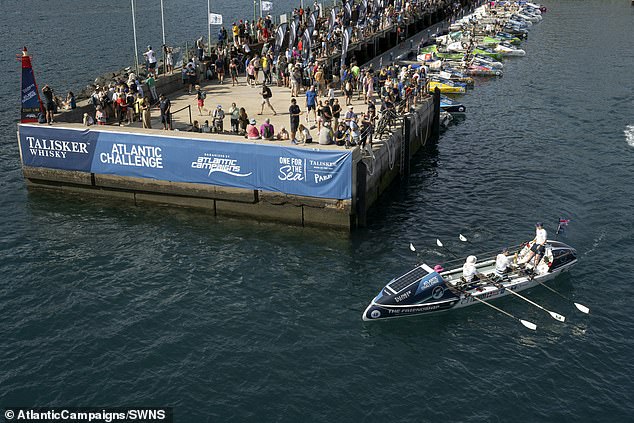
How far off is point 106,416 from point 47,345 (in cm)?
497

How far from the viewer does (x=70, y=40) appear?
8594cm

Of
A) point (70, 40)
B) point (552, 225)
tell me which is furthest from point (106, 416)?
point (70, 40)

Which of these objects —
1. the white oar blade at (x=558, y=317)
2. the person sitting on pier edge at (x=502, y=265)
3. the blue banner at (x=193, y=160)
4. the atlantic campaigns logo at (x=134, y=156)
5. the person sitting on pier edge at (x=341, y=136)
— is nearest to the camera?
the white oar blade at (x=558, y=317)

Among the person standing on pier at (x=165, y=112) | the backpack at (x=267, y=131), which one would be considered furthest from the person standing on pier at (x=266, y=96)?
the backpack at (x=267, y=131)

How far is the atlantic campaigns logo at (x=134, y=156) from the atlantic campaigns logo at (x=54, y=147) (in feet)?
4.26

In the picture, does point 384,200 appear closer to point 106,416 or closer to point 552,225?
point 552,225

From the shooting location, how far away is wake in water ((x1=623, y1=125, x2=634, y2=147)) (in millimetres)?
49906

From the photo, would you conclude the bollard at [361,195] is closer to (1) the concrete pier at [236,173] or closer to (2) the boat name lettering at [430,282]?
(1) the concrete pier at [236,173]

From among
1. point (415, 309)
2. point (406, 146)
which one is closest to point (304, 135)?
point (406, 146)

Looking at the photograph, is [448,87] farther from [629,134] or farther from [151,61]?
[151,61]

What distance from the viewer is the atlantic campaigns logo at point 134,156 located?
36.1 metres

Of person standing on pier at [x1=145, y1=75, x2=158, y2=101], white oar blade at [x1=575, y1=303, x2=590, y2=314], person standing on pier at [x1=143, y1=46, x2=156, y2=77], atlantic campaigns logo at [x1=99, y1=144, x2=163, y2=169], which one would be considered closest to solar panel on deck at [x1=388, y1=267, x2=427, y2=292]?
white oar blade at [x1=575, y1=303, x2=590, y2=314]

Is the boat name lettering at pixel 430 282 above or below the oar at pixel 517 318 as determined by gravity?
above

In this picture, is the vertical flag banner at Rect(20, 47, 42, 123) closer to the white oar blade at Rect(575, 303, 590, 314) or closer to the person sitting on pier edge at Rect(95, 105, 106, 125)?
the person sitting on pier edge at Rect(95, 105, 106, 125)
